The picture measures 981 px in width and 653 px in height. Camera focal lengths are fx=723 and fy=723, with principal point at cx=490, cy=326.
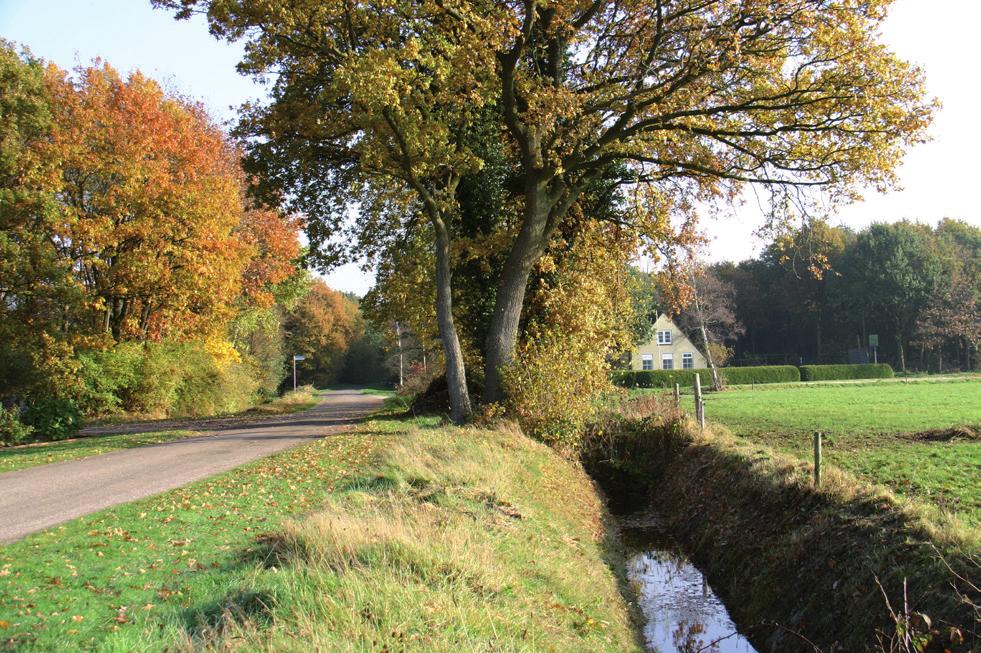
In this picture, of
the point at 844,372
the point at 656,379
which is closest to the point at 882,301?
the point at 844,372

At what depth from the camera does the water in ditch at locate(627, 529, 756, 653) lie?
8.59 m

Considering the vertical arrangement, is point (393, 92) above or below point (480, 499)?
above

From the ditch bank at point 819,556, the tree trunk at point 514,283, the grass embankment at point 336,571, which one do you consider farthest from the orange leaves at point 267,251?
A: the ditch bank at point 819,556

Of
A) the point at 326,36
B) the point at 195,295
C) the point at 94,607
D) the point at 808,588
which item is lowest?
the point at 808,588

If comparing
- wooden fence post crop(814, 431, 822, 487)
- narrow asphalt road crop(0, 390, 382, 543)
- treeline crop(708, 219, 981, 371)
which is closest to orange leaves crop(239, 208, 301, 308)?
narrow asphalt road crop(0, 390, 382, 543)

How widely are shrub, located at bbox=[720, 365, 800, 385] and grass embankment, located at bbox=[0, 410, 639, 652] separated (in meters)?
47.9

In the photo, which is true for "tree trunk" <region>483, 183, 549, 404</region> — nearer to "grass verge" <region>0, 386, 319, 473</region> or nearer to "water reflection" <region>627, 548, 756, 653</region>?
"water reflection" <region>627, 548, 756, 653</region>

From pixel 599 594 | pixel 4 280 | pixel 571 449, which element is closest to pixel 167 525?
pixel 599 594

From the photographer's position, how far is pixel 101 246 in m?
24.1

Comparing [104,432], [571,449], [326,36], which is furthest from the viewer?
[104,432]

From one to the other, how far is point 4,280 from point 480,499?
20.0 m

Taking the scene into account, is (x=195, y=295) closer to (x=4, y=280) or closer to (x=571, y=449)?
(x=4, y=280)

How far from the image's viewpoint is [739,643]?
859 cm

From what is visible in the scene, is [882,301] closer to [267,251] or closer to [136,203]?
[267,251]
